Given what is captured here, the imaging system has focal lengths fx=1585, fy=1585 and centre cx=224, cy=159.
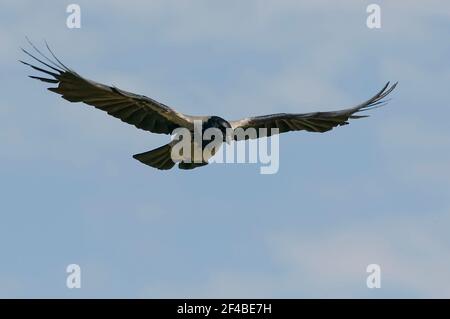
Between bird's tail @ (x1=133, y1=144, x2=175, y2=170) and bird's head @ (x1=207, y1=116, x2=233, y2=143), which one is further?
bird's tail @ (x1=133, y1=144, x2=175, y2=170)

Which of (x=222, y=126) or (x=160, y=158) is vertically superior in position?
(x=222, y=126)

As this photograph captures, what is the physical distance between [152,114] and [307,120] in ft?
10.5

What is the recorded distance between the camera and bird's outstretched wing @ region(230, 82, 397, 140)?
28.5 metres

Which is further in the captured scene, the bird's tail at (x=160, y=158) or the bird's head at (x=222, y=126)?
the bird's tail at (x=160, y=158)

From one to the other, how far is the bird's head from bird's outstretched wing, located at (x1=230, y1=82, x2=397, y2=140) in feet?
2.13

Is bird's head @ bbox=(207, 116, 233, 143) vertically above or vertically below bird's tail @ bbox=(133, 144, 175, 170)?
above

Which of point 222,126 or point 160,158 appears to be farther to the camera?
point 160,158

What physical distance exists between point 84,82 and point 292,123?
4502mm

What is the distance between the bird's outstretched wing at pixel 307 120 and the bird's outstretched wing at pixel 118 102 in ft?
4.29

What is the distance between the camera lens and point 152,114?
27.4 metres

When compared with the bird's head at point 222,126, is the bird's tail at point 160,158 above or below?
below

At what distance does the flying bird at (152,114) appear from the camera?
26469mm

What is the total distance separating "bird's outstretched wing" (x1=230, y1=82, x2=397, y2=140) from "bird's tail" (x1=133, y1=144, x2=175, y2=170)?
1292 mm
